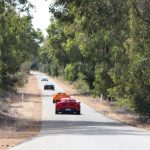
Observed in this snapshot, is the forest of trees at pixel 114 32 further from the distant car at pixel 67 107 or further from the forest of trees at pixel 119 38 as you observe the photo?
the distant car at pixel 67 107

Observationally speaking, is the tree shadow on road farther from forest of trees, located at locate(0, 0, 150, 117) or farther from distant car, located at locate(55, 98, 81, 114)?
distant car, located at locate(55, 98, 81, 114)

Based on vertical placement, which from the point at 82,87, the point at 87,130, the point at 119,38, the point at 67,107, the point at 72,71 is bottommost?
the point at 87,130

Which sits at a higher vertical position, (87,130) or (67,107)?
(67,107)

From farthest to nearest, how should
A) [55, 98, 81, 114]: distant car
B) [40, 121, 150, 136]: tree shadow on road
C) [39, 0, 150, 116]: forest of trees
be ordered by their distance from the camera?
[55, 98, 81, 114]: distant car → [39, 0, 150, 116]: forest of trees → [40, 121, 150, 136]: tree shadow on road

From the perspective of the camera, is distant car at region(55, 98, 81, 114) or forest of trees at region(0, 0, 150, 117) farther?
distant car at region(55, 98, 81, 114)

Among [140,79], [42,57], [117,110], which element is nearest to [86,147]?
[140,79]

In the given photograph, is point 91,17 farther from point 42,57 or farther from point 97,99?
point 42,57

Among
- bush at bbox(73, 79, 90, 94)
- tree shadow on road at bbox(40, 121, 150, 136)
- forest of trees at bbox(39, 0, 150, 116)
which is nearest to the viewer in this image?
tree shadow on road at bbox(40, 121, 150, 136)

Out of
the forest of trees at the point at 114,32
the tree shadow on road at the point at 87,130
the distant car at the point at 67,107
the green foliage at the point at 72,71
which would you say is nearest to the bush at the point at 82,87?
the green foliage at the point at 72,71

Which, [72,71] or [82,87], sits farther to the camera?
[82,87]

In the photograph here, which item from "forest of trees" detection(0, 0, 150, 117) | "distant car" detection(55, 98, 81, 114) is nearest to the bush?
"forest of trees" detection(0, 0, 150, 117)

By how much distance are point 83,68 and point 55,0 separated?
4489cm

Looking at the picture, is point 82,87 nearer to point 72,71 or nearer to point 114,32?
point 72,71

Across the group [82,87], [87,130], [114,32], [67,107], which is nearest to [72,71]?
[82,87]
